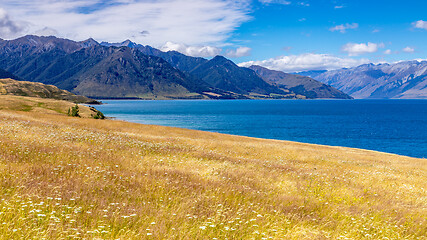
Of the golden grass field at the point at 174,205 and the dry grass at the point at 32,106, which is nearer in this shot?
the golden grass field at the point at 174,205

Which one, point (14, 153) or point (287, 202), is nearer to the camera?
point (287, 202)

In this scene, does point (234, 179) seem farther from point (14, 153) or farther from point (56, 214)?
point (14, 153)

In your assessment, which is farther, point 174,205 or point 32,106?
point 32,106

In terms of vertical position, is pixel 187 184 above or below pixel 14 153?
below

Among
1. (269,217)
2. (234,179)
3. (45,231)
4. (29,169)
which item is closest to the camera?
(45,231)

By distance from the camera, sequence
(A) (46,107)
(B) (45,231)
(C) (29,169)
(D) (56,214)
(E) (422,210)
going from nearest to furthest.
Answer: (B) (45,231), (D) (56,214), (C) (29,169), (E) (422,210), (A) (46,107)

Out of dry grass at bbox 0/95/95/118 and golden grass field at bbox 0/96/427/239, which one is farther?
dry grass at bbox 0/95/95/118

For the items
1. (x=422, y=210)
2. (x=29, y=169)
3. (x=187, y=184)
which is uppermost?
(x=29, y=169)

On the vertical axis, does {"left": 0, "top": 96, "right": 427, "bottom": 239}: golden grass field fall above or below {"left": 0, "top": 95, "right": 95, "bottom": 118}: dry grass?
below

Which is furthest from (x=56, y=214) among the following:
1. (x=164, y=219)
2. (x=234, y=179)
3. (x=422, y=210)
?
(x=422, y=210)

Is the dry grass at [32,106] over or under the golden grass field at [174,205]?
over

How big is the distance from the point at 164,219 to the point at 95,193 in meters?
2.88

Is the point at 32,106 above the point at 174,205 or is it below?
above

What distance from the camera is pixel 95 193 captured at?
29.6 ft
